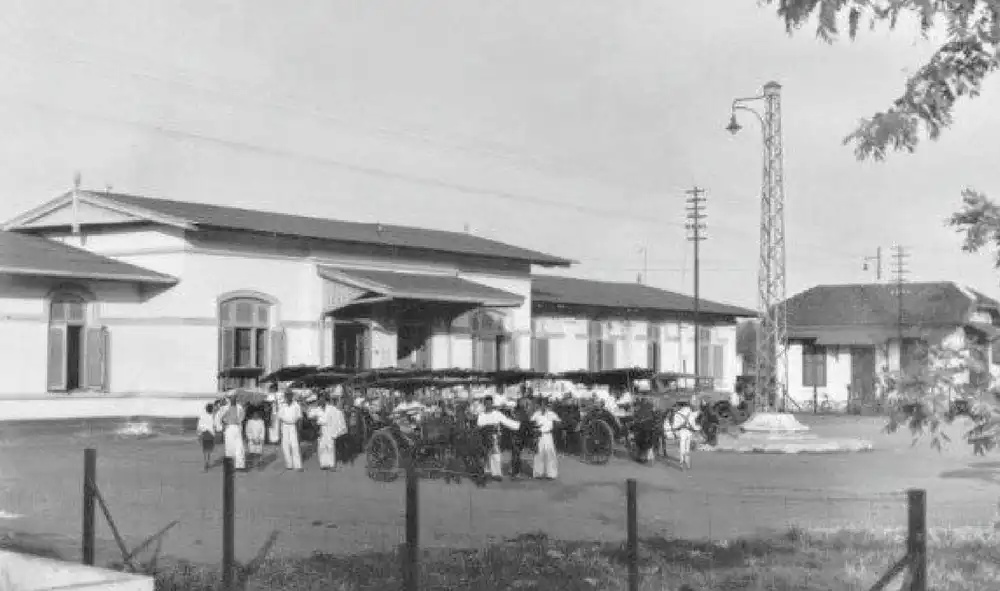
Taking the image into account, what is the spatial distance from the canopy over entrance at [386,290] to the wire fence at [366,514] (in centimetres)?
968

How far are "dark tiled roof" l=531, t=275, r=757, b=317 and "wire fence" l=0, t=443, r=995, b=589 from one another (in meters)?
20.7

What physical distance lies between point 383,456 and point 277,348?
34.7ft

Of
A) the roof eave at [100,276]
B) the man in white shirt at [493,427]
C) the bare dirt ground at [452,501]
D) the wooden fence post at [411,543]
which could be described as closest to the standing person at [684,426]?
the bare dirt ground at [452,501]

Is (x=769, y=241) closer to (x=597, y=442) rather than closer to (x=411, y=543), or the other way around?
(x=597, y=442)

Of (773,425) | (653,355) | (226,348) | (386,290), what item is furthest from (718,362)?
(226,348)

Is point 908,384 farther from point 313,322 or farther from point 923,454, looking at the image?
point 313,322

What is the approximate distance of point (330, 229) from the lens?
33.7 meters

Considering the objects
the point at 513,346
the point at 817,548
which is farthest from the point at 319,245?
the point at 817,548

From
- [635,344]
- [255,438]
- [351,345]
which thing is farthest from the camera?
[635,344]

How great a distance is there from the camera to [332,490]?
18891 millimetres

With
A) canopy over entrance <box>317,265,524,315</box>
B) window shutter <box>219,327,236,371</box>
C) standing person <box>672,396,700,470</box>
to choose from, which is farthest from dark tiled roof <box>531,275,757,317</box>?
standing person <box>672,396,700,470</box>

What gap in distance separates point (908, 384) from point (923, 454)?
77.9ft

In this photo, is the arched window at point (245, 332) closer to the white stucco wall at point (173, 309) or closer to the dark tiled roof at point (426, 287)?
the white stucco wall at point (173, 309)

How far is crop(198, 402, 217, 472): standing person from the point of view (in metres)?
21.4
